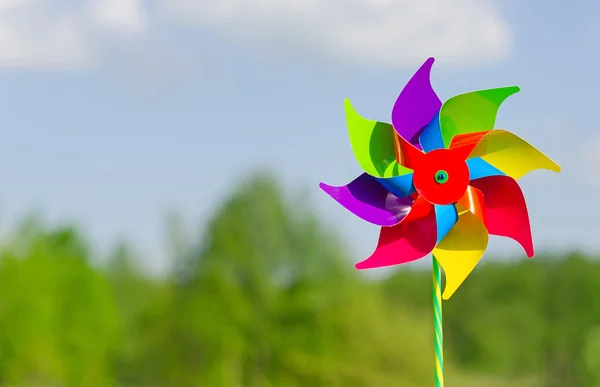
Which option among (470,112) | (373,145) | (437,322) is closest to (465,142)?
(470,112)

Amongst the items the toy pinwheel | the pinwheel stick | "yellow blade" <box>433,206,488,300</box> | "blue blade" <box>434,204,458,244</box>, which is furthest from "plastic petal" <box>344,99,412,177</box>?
the pinwheel stick

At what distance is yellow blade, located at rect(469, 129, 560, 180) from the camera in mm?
A: 3912

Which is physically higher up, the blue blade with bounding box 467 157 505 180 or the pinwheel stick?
the blue blade with bounding box 467 157 505 180

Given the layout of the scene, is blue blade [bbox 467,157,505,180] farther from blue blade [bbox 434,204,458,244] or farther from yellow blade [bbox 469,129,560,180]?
blue blade [bbox 434,204,458,244]

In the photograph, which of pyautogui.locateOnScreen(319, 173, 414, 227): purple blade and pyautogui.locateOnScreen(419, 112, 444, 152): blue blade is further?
pyautogui.locateOnScreen(419, 112, 444, 152): blue blade

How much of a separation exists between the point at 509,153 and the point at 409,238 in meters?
0.60

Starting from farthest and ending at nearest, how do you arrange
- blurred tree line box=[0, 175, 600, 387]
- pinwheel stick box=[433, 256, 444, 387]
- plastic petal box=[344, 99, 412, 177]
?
blurred tree line box=[0, 175, 600, 387] → plastic petal box=[344, 99, 412, 177] → pinwheel stick box=[433, 256, 444, 387]

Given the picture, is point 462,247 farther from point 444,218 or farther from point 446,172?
point 446,172

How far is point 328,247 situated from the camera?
30.9 ft

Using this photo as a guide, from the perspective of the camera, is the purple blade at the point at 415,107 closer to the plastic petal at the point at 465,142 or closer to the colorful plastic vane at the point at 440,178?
the colorful plastic vane at the point at 440,178


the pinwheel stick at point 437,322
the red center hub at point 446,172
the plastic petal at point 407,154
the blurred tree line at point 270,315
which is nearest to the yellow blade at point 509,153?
the red center hub at point 446,172

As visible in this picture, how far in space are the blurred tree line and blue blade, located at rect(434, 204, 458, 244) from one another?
5.44 m

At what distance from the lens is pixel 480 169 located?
157 inches

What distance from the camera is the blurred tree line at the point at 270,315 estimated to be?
31.0 feet
